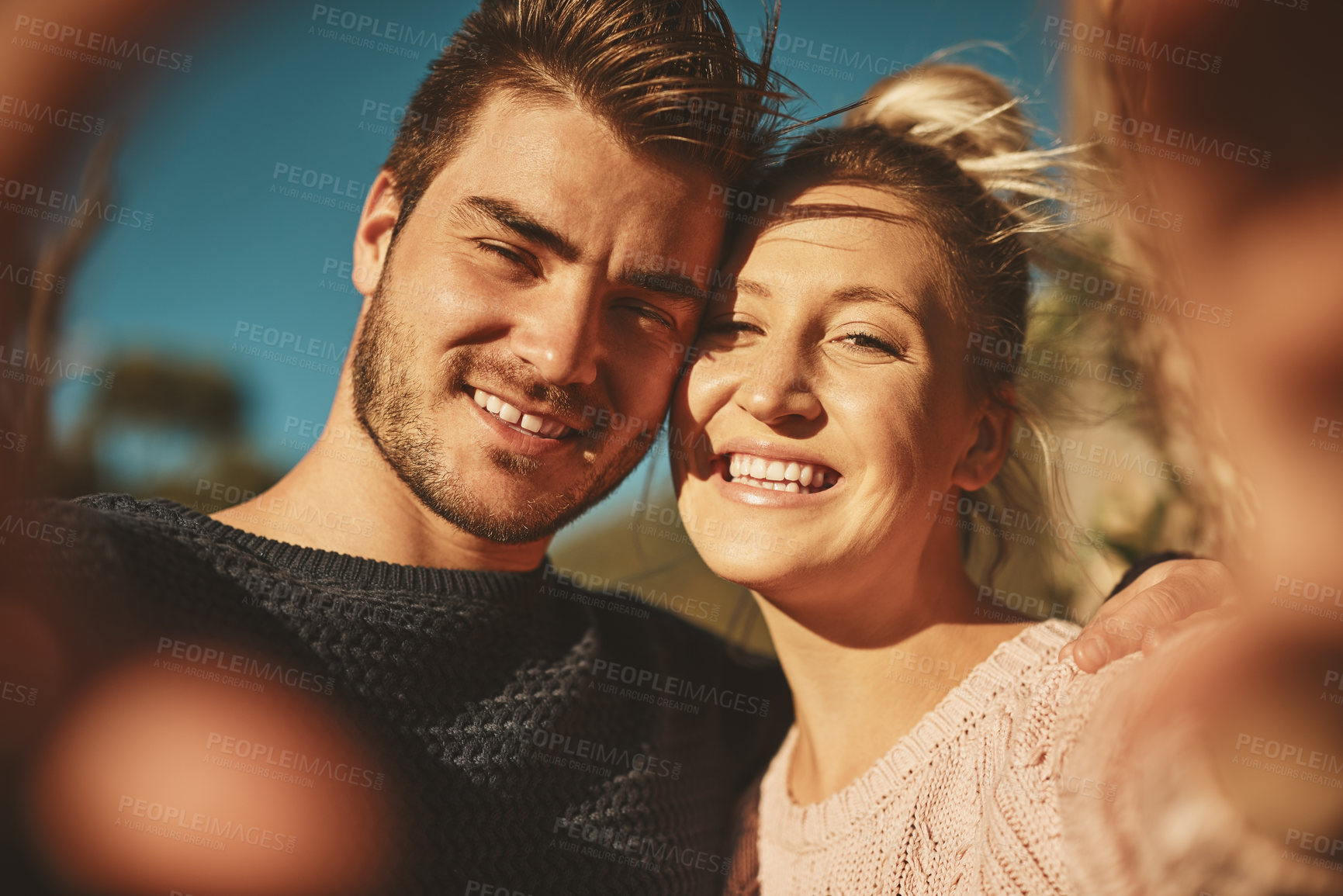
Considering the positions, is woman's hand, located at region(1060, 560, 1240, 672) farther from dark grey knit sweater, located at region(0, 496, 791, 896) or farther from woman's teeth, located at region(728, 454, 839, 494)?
dark grey knit sweater, located at region(0, 496, 791, 896)

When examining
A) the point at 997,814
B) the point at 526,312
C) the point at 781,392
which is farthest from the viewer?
the point at 526,312

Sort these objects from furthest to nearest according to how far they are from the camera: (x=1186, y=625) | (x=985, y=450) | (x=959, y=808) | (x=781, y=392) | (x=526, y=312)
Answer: (x=985, y=450), (x=526, y=312), (x=781, y=392), (x=959, y=808), (x=1186, y=625)

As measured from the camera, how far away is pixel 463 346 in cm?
209

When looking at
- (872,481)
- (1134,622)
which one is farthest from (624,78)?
(1134,622)

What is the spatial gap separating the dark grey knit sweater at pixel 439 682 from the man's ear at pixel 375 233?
0.80 m

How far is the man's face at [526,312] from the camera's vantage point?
6.77 ft

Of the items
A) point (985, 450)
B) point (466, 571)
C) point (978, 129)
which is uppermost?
point (978, 129)

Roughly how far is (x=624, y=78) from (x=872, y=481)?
1220mm

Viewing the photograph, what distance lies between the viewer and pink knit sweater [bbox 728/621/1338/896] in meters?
1.15

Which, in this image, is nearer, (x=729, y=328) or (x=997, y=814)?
(x=997, y=814)

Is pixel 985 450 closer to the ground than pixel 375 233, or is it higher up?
closer to the ground

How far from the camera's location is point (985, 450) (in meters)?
2.31

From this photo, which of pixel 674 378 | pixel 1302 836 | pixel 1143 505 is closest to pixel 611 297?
pixel 674 378

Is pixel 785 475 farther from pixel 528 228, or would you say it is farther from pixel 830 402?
pixel 528 228
